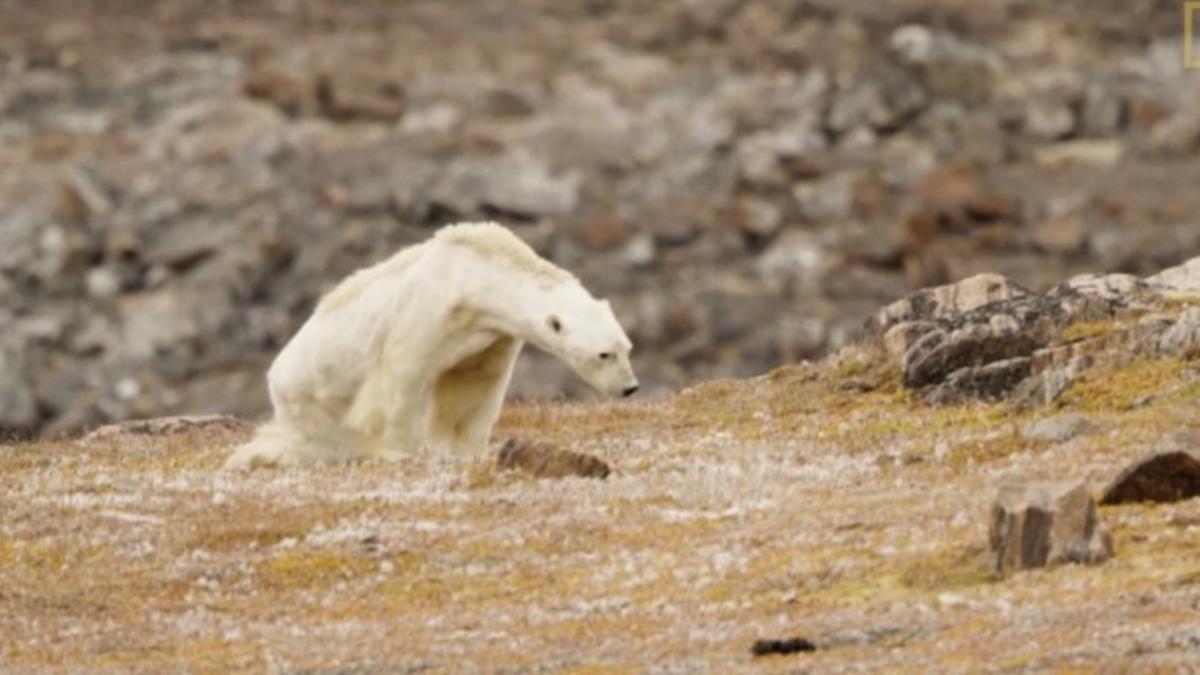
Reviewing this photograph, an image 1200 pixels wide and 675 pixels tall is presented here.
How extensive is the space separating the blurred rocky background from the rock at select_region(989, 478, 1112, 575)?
6143 cm

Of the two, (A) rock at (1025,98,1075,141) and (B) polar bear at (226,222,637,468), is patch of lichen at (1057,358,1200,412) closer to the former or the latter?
(B) polar bear at (226,222,637,468)

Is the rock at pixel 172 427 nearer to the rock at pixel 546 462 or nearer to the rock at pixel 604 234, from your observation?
the rock at pixel 546 462

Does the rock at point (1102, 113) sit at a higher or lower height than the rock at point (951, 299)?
higher

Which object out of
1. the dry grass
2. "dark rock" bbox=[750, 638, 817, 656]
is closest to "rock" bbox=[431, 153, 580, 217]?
the dry grass

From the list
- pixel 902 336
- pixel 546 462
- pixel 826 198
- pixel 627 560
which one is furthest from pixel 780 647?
pixel 826 198

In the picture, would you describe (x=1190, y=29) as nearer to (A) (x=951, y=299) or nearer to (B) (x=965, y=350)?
(A) (x=951, y=299)

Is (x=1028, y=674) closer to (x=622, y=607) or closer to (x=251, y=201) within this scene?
(x=622, y=607)

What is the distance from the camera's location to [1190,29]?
140000 mm

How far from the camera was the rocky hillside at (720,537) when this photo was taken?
89.7 ft

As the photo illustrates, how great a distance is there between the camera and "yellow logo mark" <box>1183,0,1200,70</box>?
446ft

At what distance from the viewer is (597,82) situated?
132m

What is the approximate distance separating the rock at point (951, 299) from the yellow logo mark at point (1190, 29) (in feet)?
305

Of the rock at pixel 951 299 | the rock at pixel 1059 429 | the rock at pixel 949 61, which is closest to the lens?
the rock at pixel 1059 429

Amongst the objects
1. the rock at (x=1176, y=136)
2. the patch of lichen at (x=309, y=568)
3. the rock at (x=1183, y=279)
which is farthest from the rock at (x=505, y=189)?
the patch of lichen at (x=309, y=568)
